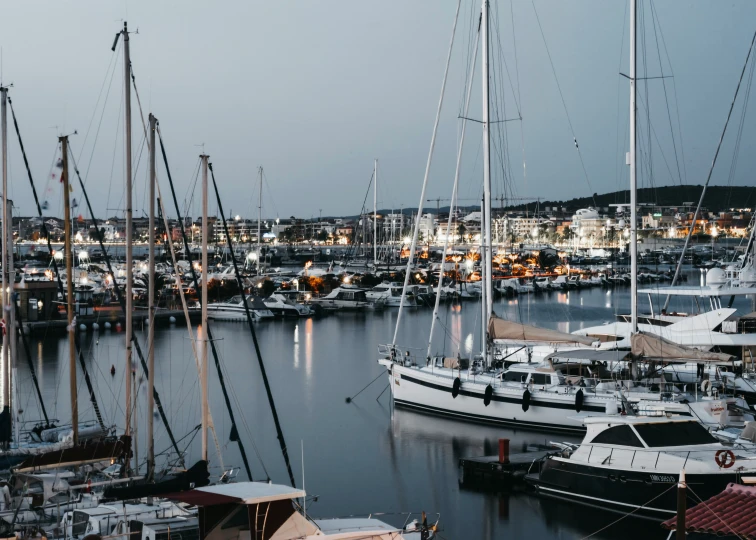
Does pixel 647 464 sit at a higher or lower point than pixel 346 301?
higher

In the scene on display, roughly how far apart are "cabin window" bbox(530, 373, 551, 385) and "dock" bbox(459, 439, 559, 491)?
2.85m

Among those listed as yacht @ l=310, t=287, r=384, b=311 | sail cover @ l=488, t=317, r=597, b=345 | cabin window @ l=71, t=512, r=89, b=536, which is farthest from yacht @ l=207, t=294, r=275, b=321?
cabin window @ l=71, t=512, r=89, b=536

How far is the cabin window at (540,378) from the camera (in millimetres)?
19219

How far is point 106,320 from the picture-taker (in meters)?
42.6

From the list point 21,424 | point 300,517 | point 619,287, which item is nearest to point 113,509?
point 300,517

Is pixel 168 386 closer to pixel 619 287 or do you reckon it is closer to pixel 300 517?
pixel 300 517

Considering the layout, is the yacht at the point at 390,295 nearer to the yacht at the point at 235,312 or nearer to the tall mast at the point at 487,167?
the yacht at the point at 235,312

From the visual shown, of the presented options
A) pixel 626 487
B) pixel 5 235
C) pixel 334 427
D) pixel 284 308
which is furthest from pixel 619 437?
pixel 284 308

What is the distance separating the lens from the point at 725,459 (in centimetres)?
1293

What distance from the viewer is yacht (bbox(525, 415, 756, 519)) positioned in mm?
12898

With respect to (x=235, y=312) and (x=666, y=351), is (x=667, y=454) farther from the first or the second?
(x=235, y=312)

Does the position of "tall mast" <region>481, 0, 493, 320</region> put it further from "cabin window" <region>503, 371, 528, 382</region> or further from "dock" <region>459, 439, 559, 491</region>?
"dock" <region>459, 439, 559, 491</region>

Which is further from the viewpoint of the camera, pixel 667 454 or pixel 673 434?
pixel 673 434

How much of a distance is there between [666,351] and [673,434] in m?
5.55
